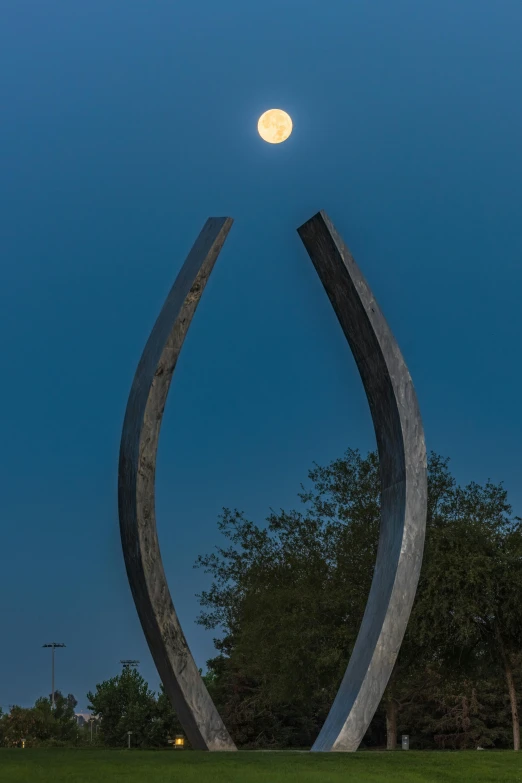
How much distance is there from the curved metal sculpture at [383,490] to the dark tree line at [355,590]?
1296cm

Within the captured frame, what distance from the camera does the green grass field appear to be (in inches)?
370

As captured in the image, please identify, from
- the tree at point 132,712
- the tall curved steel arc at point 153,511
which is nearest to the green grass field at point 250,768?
the tall curved steel arc at point 153,511

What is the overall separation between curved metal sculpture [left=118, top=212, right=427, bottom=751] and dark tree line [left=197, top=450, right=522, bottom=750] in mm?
12964

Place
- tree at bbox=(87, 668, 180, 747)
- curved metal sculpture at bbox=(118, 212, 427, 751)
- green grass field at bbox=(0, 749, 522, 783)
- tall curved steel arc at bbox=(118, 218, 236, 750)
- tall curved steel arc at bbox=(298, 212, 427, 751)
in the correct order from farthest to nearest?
tree at bbox=(87, 668, 180, 747) → tall curved steel arc at bbox=(298, 212, 427, 751) → curved metal sculpture at bbox=(118, 212, 427, 751) → tall curved steel arc at bbox=(118, 218, 236, 750) → green grass field at bbox=(0, 749, 522, 783)

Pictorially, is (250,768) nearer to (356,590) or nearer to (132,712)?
(356,590)

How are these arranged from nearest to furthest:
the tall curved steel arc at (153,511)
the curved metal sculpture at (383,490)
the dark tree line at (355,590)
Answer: the tall curved steel arc at (153,511) → the curved metal sculpture at (383,490) → the dark tree line at (355,590)

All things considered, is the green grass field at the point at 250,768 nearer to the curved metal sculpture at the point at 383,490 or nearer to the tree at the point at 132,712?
the curved metal sculpture at the point at 383,490

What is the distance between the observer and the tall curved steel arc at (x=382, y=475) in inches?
532

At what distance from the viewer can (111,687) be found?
241ft

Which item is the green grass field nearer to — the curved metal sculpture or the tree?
the curved metal sculpture

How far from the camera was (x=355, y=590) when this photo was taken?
29484 millimetres

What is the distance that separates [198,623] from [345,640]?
8.22 meters

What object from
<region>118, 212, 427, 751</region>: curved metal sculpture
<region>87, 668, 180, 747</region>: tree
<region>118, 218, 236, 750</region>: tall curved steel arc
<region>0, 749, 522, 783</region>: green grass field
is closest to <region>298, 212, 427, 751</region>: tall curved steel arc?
<region>118, 212, 427, 751</region>: curved metal sculpture

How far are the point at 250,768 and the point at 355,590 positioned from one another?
1956 centimetres
